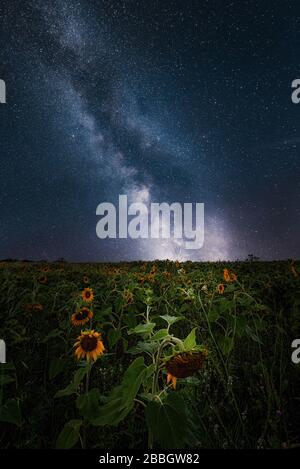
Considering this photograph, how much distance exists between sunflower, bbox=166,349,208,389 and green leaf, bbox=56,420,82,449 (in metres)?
0.46

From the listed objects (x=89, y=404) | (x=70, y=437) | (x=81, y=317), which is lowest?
(x=70, y=437)

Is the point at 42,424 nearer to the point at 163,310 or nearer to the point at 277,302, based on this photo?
the point at 163,310

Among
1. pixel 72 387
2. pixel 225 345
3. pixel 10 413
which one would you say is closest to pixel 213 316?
pixel 225 345

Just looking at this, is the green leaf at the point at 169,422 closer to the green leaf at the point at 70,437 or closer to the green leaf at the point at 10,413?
the green leaf at the point at 70,437

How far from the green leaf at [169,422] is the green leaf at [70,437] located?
0.36 meters

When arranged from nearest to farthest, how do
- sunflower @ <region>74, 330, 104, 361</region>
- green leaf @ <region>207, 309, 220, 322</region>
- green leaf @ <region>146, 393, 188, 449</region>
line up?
green leaf @ <region>146, 393, 188, 449</region> → sunflower @ <region>74, 330, 104, 361</region> → green leaf @ <region>207, 309, 220, 322</region>

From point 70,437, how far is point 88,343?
18.6 inches

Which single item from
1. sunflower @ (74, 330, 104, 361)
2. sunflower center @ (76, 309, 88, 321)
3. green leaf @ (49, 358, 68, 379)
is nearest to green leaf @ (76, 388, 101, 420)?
sunflower @ (74, 330, 104, 361)

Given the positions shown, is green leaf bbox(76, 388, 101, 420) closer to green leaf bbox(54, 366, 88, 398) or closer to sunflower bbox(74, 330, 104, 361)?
green leaf bbox(54, 366, 88, 398)

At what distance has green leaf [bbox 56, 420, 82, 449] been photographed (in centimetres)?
127

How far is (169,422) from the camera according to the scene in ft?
3.50

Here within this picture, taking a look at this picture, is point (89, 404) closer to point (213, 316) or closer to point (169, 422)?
point (169, 422)

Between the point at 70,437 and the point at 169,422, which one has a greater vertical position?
the point at 169,422
